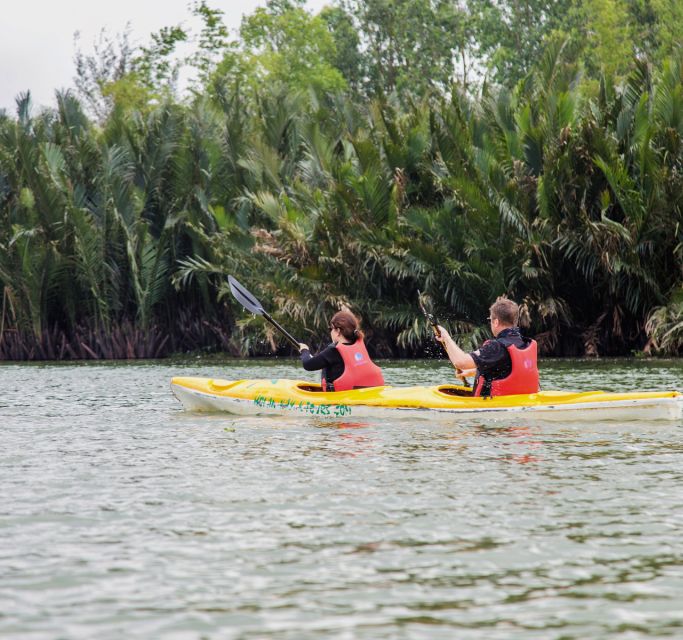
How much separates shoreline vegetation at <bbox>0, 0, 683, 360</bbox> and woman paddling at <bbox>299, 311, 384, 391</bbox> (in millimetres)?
7929

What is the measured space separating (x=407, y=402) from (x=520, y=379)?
1.13m

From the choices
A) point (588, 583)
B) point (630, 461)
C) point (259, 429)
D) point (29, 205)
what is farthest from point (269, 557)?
point (29, 205)

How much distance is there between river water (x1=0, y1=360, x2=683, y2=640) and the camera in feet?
15.4

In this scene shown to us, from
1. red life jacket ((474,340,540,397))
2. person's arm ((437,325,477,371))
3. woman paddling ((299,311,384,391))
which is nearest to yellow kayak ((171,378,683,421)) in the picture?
red life jacket ((474,340,540,397))

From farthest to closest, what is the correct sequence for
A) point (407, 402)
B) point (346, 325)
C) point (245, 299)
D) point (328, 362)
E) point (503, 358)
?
point (245, 299) → point (328, 362) → point (346, 325) → point (407, 402) → point (503, 358)

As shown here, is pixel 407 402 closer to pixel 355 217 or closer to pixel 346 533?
pixel 346 533

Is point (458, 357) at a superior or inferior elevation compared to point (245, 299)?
inferior

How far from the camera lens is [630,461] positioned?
860cm

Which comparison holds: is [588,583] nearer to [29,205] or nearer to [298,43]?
[29,205]

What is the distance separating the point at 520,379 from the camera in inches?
439

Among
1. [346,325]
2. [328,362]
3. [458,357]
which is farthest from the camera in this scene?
[328,362]

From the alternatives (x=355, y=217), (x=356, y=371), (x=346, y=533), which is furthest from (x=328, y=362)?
(x=355, y=217)

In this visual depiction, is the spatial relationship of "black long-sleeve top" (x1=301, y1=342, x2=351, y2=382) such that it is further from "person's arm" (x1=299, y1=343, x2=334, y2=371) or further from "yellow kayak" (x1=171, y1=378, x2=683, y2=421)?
"yellow kayak" (x1=171, y1=378, x2=683, y2=421)

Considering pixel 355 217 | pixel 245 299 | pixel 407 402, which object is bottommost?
pixel 407 402
